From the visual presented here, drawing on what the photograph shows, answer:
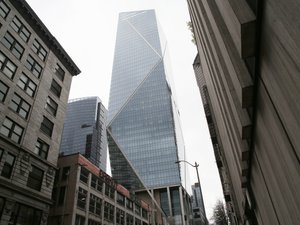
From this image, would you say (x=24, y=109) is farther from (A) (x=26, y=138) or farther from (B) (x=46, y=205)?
(B) (x=46, y=205)

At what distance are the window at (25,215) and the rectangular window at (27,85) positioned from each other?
45.1ft

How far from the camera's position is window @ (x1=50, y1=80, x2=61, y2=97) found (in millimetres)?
38281

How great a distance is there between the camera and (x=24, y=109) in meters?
30.7

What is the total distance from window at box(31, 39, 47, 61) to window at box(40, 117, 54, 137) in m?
9.40

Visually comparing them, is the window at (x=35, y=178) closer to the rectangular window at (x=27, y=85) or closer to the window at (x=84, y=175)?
the rectangular window at (x=27, y=85)

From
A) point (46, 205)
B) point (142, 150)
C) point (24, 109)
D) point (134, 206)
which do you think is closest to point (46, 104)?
point (24, 109)

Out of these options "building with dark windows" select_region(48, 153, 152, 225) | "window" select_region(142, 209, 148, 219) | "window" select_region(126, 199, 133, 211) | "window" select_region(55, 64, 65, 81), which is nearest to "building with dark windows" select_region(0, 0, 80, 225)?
"window" select_region(55, 64, 65, 81)

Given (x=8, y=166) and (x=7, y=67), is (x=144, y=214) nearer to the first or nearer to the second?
(x=8, y=166)

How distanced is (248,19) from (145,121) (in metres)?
155

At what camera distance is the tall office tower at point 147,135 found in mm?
137375

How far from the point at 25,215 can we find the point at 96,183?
19539 mm

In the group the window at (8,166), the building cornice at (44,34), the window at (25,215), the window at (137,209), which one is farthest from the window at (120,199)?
the window at (8,166)

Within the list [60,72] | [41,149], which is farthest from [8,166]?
[60,72]

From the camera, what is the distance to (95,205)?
4384cm
